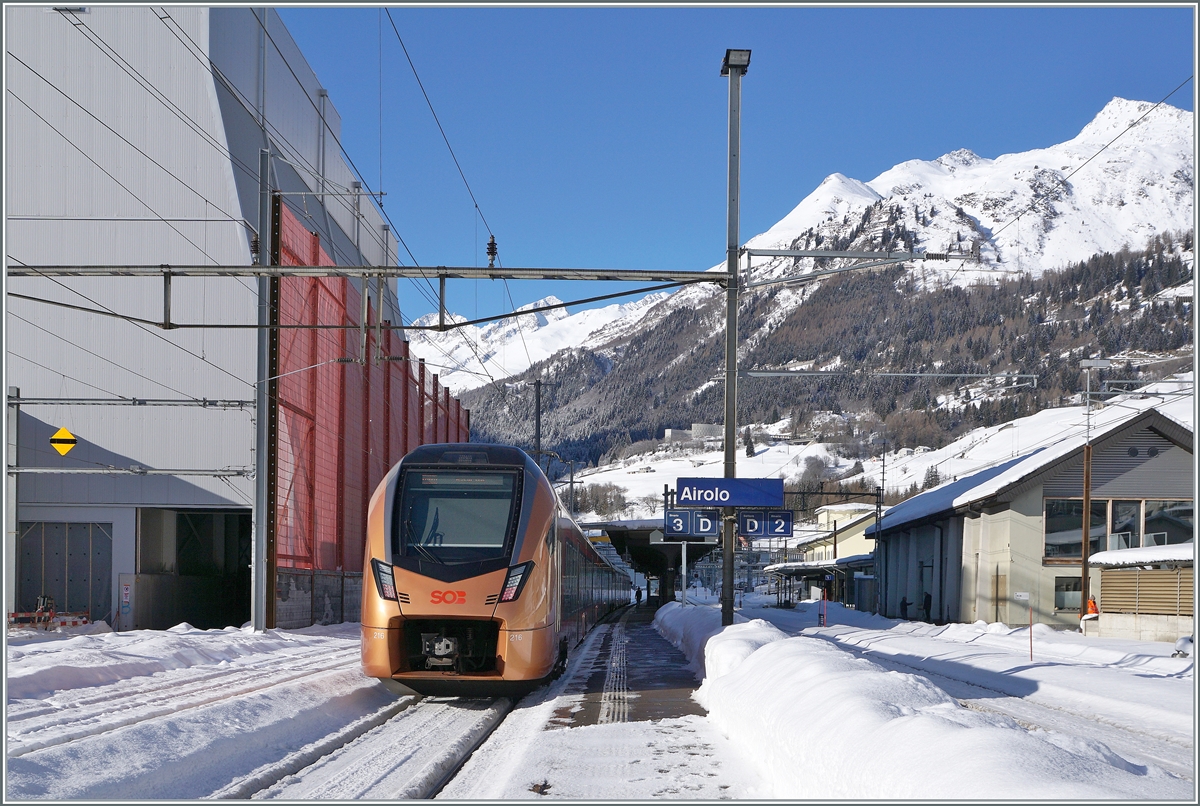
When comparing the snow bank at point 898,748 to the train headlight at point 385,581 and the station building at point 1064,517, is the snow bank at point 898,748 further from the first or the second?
the station building at point 1064,517

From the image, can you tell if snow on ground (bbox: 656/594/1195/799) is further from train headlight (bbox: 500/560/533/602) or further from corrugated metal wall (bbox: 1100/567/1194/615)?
corrugated metal wall (bbox: 1100/567/1194/615)

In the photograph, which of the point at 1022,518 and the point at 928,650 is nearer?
the point at 928,650

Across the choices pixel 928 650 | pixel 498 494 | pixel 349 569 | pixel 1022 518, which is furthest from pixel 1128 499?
pixel 498 494

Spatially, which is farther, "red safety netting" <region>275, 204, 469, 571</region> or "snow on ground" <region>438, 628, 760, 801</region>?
"red safety netting" <region>275, 204, 469, 571</region>

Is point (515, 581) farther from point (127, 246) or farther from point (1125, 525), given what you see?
point (1125, 525)

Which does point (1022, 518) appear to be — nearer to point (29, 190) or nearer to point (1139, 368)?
point (29, 190)

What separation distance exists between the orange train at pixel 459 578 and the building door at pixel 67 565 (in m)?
23.6

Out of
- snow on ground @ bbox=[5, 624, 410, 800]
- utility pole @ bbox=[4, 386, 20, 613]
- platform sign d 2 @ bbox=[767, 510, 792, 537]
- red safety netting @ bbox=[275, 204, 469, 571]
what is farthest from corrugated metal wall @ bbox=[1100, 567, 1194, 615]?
utility pole @ bbox=[4, 386, 20, 613]

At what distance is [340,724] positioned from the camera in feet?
37.4

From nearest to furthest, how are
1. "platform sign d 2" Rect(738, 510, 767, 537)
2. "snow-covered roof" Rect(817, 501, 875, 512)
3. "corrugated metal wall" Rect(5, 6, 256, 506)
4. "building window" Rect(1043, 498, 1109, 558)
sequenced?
"platform sign d 2" Rect(738, 510, 767, 537), "corrugated metal wall" Rect(5, 6, 256, 506), "building window" Rect(1043, 498, 1109, 558), "snow-covered roof" Rect(817, 501, 875, 512)

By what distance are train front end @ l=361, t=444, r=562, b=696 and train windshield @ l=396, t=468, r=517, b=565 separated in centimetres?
1

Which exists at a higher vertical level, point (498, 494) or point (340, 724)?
point (498, 494)

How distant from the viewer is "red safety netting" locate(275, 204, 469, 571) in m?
32.3

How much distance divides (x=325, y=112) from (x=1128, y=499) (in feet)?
116
